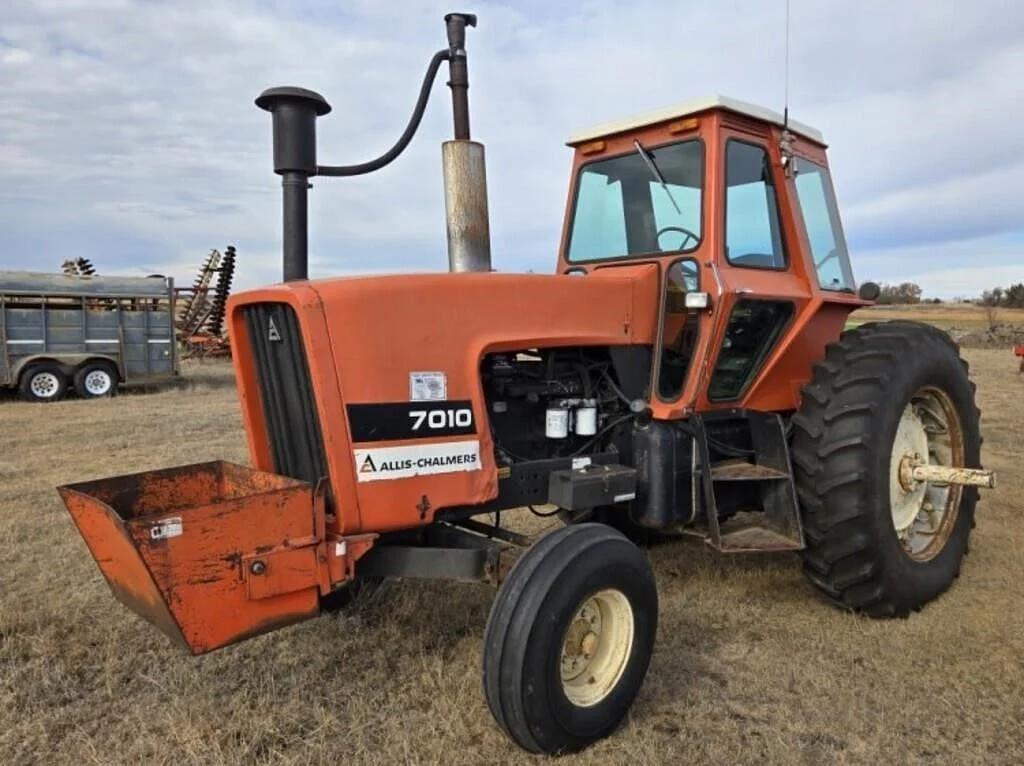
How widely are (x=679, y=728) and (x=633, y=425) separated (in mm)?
1274

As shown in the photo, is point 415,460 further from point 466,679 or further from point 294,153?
point 294,153

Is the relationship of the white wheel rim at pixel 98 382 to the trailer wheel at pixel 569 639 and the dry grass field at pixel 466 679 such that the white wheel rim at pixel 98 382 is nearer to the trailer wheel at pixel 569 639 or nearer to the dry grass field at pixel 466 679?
the dry grass field at pixel 466 679

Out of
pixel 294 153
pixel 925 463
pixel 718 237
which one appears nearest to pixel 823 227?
pixel 718 237

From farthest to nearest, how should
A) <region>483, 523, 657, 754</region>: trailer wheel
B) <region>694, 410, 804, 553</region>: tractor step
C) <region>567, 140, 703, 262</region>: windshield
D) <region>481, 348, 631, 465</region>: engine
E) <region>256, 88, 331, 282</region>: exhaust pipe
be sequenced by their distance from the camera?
<region>567, 140, 703, 262</region>: windshield → <region>694, 410, 804, 553</region>: tractor step → <region>481, 348, 631, 465</region>: engine → <region>256, 88, 331, 282</region>: exhaust pipe → <region>483, 523, 657, 754</region>: trailer wheel

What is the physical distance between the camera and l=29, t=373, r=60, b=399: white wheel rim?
13.8 m

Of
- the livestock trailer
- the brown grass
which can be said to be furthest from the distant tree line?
the livestock trailer

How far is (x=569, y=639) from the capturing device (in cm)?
299

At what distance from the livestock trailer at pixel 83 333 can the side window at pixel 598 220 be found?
1243 centimetres

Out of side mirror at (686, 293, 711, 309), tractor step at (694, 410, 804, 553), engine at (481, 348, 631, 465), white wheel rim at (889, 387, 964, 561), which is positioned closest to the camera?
engine at (481, 348, 631, 465)

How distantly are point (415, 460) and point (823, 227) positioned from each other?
109 inches

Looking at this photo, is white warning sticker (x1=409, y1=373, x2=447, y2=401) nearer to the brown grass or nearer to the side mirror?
the side mirror

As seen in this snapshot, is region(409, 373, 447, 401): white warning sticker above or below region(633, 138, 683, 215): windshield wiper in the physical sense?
Answer: below

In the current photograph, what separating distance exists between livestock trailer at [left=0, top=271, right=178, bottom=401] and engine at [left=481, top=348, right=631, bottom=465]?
12.9 meters

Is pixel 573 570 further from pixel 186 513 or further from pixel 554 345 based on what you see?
pixel 186 513
